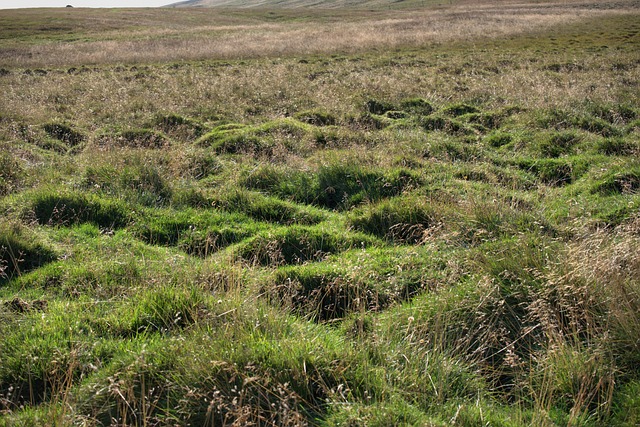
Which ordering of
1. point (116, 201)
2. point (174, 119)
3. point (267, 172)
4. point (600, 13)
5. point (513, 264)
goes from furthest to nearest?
1. point (600, 13)
2. point (174, 119)
3. point (267, 172)
4. point (116, 201)
5. point (513, 264)

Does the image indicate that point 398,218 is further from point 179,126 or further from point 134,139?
point 179,126

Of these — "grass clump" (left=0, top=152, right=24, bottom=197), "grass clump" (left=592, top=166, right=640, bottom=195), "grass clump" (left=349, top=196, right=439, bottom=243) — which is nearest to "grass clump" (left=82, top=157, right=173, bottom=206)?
"grass clump" (left=0, top=152, right=24, bottom=197)

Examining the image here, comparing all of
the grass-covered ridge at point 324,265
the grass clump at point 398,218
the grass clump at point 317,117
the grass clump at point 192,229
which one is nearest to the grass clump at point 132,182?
the grass-covered ridge at point 324,265

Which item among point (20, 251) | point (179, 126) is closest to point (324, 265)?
point (20, 251)

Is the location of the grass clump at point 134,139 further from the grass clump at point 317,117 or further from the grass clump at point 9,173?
the grass clump at point 317,117

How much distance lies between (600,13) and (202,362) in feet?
218

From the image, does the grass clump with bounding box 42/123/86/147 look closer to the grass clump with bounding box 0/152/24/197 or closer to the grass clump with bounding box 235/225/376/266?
the grass clump with bounding box 0/152/24/197

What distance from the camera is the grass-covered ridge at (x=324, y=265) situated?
11.8 ft

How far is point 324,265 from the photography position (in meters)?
5.88

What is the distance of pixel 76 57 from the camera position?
28.5 metres

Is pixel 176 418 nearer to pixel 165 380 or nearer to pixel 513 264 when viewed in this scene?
pixel 165 380

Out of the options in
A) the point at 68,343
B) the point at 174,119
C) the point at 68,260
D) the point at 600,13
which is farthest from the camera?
the point at 600,13

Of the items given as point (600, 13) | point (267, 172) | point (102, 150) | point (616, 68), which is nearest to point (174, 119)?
point (102, 150)

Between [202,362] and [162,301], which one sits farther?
[162,301]
